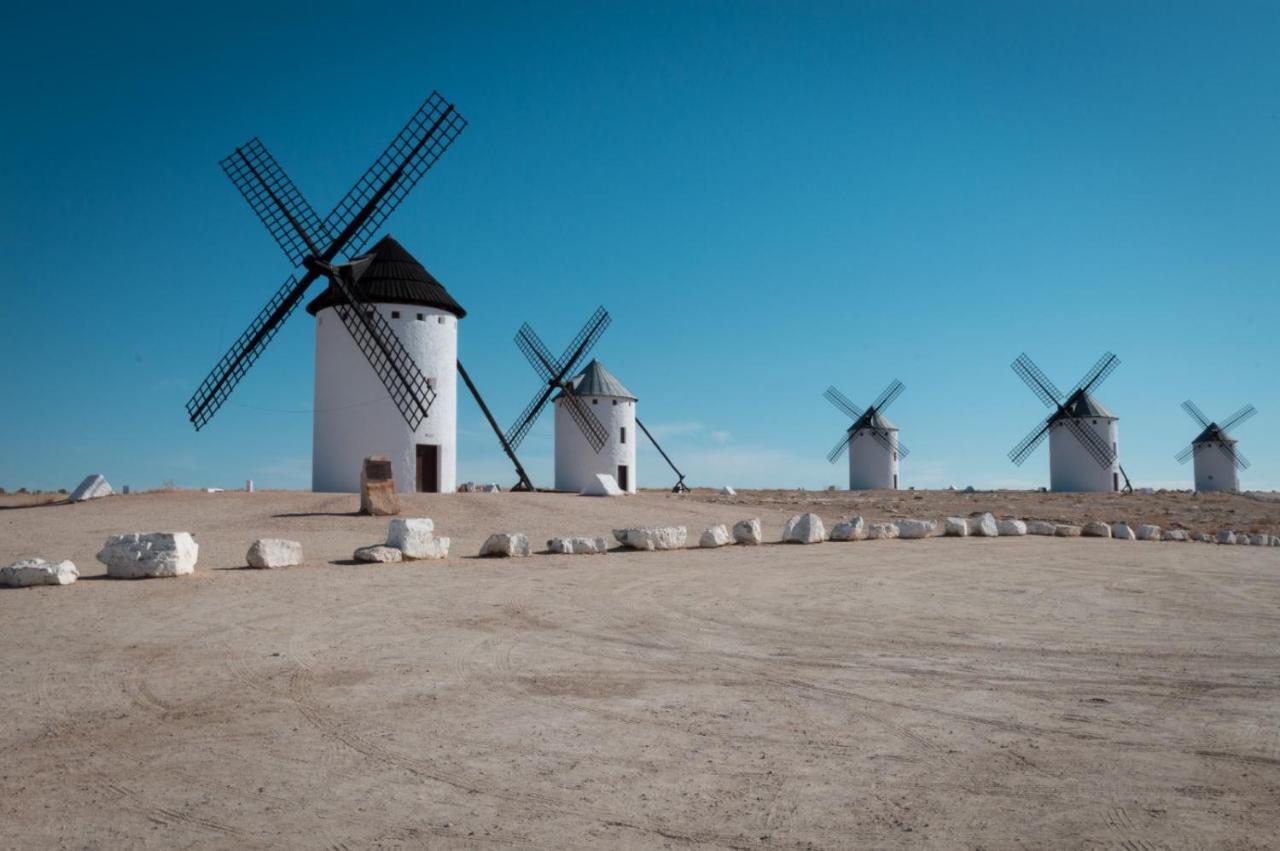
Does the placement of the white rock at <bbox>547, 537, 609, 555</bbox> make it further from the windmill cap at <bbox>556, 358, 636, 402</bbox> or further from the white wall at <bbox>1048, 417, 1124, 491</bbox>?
the white wall at <bbox>1048, 417, 1124, 491</bbox>

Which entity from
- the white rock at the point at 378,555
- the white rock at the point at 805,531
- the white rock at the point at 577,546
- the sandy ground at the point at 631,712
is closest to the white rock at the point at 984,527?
the white rock at the point at 805,531

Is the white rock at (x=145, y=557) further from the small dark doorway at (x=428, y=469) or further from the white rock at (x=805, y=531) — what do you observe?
the small dark doorway at (x=428, y=469)

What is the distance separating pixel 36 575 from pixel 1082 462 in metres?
52.4

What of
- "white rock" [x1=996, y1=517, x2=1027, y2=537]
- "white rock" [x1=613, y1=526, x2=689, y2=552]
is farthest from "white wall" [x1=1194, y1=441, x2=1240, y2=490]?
"white rock" [x1=613, y1=526, x2=689, y2=552]

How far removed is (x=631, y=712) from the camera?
19.7 feet

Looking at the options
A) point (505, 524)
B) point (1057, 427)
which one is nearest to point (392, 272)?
point (505, 524)

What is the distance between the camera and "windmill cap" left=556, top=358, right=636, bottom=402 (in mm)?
39969

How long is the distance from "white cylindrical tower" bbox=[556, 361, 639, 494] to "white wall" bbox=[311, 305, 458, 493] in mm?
11511

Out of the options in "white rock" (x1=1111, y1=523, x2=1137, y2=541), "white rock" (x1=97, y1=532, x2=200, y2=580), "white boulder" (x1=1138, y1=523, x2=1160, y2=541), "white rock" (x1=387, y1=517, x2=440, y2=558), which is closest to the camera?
"white rock" (x1=97, y1=532, x2=200, y2=580)

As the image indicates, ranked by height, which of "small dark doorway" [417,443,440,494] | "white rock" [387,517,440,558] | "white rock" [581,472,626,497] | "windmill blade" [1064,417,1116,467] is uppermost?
"windmill blade" [1064,417,1116,467]

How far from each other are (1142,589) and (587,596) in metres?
8.02

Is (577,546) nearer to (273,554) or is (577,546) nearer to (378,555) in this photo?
(378,555)

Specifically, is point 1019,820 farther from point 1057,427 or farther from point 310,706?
point 1057,427

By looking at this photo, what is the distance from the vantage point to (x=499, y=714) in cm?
592
